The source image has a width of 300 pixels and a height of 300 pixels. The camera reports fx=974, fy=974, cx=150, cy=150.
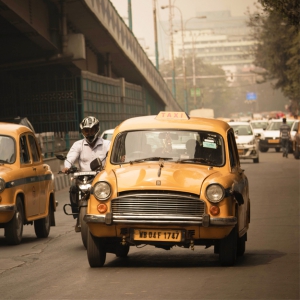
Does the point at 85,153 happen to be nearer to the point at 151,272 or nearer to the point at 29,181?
the point at 29,181

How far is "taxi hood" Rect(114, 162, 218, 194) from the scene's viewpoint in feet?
32.5

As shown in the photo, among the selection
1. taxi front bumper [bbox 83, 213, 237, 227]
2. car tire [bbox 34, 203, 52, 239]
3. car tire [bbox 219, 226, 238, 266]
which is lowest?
car tire [bbox 34, 203, 52, 239]

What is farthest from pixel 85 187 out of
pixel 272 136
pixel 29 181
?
pixel 272 136

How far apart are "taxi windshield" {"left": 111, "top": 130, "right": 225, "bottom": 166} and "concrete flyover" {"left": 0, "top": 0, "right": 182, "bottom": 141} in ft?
50.5

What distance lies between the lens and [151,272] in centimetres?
995

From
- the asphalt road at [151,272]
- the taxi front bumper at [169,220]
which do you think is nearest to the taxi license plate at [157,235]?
the taxi front bumper at [169,220]

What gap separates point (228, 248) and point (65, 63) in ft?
96.2

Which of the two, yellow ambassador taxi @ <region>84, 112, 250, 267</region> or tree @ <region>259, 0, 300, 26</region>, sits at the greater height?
tree @ <region>259, 0, 300, 26</region>

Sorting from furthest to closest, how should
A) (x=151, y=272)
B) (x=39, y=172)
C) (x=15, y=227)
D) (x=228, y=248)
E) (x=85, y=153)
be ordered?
(x=39, y=172) → (x=15, y=227) → (x=85, y=153) → (x=228, y=248) → (x=151, y=272)

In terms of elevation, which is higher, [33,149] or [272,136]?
[33,149]

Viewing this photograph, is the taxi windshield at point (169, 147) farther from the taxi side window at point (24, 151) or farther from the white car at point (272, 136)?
the white car at point (272, 136)

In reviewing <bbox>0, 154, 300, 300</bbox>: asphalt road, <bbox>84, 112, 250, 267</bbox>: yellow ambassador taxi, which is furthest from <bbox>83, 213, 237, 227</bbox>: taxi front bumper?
<bbox>0, 154, 300, 300</bbox>: asphalt road

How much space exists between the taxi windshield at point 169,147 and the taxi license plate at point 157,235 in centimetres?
116

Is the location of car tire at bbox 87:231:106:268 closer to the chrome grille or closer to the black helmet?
the chrome grille
